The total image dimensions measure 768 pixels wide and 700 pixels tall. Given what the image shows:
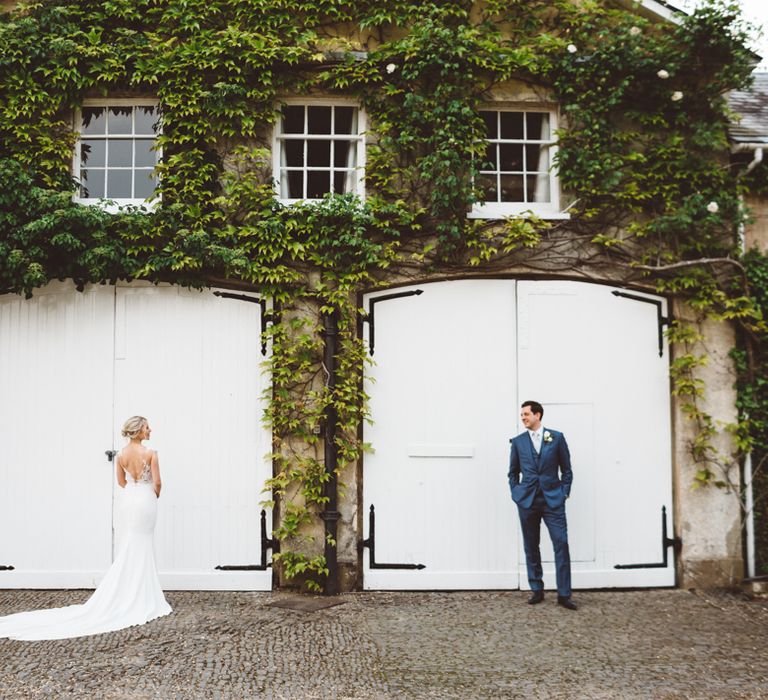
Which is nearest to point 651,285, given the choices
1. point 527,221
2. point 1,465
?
point 527,221

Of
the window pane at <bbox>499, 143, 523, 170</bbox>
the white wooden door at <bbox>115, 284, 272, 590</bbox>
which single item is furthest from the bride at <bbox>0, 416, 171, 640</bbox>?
the window pane at <bbox>499, 143, 523, 170</bbox>

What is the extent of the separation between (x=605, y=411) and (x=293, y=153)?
4.46 meters

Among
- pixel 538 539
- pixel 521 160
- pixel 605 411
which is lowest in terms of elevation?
pixel 538 539

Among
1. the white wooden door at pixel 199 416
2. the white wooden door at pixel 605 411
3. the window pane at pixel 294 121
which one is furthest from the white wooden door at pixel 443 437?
the window pane at pixel 294 121

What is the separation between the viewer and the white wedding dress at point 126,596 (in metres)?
6.29

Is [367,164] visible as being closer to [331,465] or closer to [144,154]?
[144,154]

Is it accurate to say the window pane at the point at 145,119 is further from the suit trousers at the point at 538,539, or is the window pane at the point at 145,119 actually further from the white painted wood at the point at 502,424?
the suit trousers at the point at 538,539

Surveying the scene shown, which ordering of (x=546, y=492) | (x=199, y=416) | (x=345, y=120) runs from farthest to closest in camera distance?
(x=345, y=120) → (x=199, y=416) → (x=546, y=492)

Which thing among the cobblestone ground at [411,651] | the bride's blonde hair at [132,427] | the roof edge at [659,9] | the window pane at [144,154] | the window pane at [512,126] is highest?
the roof edge at [659,9]

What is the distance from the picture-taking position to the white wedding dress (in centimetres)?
629

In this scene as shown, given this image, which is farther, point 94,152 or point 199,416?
point 94,152

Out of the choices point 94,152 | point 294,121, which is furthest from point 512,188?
point 94,152

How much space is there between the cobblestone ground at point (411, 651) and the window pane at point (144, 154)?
4646mm

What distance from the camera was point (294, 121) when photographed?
815 centimetres
